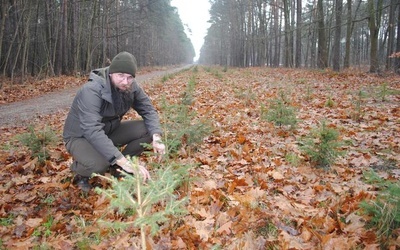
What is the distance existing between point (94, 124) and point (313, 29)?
1387 cm

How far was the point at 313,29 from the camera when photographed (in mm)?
14156

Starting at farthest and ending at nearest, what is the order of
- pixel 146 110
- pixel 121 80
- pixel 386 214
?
1. pixel 146 110
2. pixel 121 80
3. pixel 386 214

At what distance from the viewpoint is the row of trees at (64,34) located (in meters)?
14.8

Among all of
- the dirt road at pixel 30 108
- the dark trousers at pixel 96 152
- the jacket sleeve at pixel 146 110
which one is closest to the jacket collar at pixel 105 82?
the jacket sleeve at pixel 146 110

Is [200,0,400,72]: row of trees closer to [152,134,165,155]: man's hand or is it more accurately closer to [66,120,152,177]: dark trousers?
[66,120,152,177]: dark trousers

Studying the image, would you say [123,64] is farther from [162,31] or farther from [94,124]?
[162,31]

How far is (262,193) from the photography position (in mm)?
2928

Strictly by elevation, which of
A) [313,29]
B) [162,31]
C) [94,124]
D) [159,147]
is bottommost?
[159,147]

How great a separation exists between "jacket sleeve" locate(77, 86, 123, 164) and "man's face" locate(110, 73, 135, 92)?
0.73 ft

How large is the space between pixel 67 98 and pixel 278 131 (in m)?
8.75

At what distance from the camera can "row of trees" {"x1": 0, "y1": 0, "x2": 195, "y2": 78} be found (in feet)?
48.7

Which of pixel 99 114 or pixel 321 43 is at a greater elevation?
pixel 321 43

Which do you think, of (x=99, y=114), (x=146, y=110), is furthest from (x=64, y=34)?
(x=99, y=114)

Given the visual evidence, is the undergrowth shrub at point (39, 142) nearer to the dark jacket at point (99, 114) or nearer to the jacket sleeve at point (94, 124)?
the dark jacket at point (99, 114)
